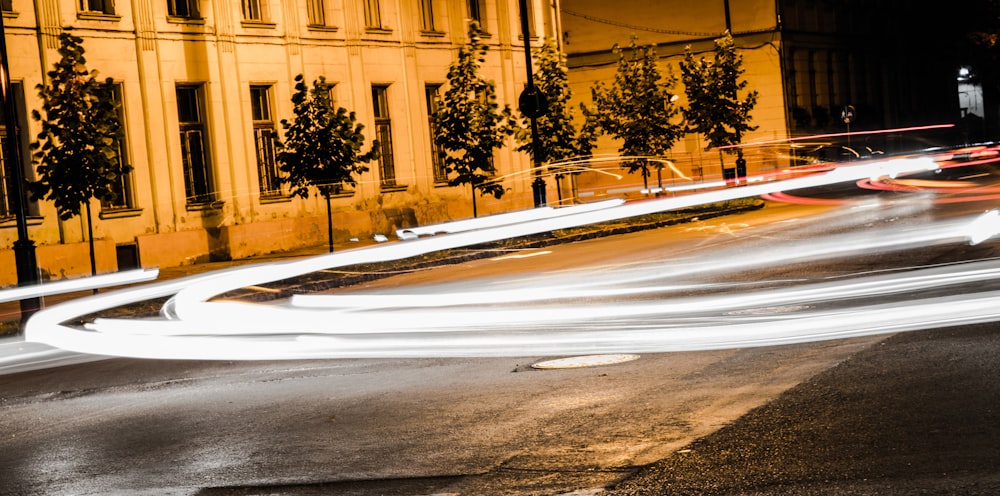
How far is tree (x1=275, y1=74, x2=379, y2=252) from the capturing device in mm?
30344

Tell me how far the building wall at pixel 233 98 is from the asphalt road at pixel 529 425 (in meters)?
17.4

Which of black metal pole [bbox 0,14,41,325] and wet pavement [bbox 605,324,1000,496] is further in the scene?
black metal pole [bbox 0,14,41,325]

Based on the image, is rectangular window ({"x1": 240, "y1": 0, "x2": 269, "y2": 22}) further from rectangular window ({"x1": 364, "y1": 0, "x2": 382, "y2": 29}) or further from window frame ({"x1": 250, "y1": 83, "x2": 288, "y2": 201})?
rectangular window ({"x1": 364, "y1": 0, "x2": 382, "y2": 29})

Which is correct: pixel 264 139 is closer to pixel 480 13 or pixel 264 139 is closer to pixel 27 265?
pixel 480 13

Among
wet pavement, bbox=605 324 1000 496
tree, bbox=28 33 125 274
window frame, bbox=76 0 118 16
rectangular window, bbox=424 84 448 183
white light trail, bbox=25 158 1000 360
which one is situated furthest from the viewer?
rectangular window, bbox=424 84 448 183

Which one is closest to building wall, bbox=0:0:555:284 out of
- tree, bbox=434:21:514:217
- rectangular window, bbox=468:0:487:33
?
rectangular window, bbox=468:0:487:33

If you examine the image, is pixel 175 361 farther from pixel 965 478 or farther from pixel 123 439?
pixel 965 478

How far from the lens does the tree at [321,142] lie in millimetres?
30344

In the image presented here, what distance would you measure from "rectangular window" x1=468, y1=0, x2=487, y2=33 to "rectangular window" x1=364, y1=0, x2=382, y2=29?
4.58m

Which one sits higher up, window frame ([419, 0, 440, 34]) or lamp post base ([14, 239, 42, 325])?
window frame ([419, 0, 440, 34])

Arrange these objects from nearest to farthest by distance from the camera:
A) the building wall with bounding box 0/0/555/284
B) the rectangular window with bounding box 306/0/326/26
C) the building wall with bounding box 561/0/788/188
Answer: the building wall with bounding box 0/0/555/284
the rectangular window with bounding box 306/0/326/26
the building wall with bounding box 561/0/788/188

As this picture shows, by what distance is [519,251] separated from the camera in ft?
89.9

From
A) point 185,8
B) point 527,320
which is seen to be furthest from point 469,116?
point 527,320

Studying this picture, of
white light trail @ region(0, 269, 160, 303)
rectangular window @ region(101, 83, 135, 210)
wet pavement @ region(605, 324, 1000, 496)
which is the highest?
rectangular window @ region(101, 83, 135, 210)
